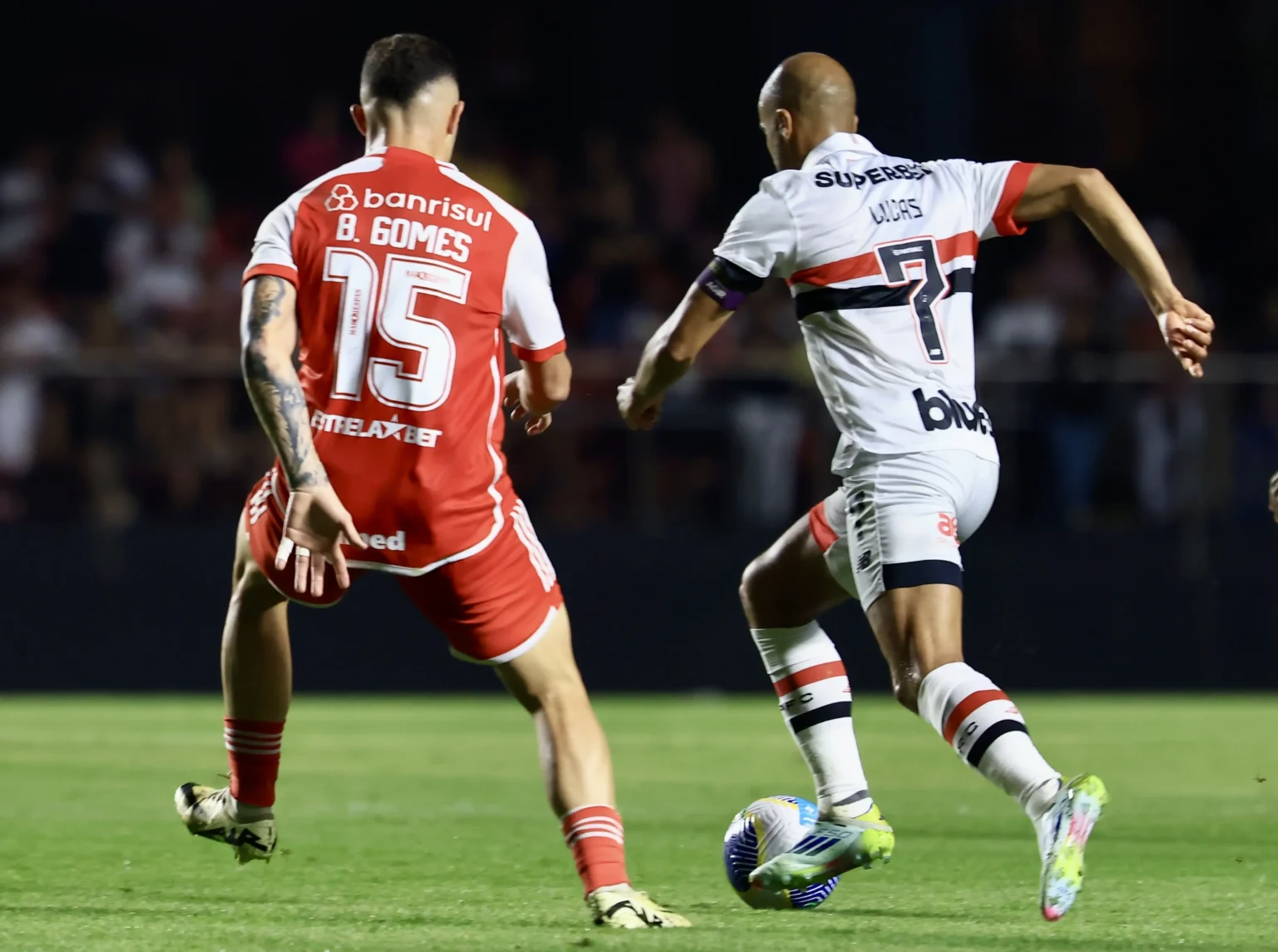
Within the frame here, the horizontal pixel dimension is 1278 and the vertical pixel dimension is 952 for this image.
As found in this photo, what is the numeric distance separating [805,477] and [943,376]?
323 inches

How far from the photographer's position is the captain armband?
5582 mm

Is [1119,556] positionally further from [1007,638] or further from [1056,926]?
[1056,926]

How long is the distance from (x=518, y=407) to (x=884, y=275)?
1.02 metres

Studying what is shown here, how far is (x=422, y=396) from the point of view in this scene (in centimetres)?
515

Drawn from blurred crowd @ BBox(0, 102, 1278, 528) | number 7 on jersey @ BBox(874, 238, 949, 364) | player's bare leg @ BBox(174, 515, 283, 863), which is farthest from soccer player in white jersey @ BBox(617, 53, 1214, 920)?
blurred crowd @ BBox(0, 102, 1278, 528)

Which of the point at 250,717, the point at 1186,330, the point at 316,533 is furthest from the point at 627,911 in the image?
the point at 1186,330

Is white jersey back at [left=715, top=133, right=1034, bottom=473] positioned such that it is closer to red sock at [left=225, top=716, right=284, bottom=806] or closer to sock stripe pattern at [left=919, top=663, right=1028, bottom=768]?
sock stripe pattern at [left=919, top=663, right=1028, bottom=768]

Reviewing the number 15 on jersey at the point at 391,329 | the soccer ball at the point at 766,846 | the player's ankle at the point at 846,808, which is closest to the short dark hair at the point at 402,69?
the number 15 on jersey at the point at 391,329

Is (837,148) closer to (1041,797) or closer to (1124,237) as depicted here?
(1124,237)

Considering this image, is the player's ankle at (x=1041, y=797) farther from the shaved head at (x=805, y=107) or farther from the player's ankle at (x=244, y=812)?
the player's ankle at (x=244, y=812)

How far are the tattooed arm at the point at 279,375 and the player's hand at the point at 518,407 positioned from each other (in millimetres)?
615

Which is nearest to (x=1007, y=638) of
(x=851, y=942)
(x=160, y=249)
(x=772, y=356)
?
(x=772, y=356)

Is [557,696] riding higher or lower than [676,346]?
lower

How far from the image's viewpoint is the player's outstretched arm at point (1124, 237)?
5.50m
